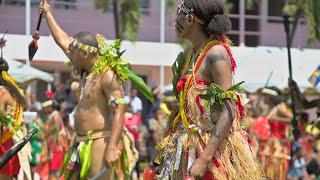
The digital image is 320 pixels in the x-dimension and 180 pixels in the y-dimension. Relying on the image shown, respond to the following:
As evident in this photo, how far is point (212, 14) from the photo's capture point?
19.5 feet

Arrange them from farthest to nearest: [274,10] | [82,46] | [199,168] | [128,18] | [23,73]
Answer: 1. [274,10]
2. [128,18]
3. [23,73]
4. [82,46]
5. [199,168]

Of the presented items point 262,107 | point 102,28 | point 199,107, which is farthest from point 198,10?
point 102,28

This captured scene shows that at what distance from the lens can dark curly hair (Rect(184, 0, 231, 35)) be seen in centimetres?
592

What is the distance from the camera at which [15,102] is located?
413 inches

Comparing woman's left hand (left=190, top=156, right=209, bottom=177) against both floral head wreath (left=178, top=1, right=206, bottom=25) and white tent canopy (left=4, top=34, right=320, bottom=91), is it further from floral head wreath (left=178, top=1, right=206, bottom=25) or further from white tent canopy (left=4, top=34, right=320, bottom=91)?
white tent canopy (left=4, top=34, right=320, bottom=91)

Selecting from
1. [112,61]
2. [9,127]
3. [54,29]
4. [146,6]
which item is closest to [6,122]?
[9,127]

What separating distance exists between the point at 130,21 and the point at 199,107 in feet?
Answer: 66.7

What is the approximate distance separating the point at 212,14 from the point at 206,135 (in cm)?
71

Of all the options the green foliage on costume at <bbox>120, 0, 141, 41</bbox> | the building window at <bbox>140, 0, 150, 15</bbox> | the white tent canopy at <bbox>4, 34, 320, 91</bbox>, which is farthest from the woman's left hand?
the building window at <bbox>140, 0, 150, 15</bbox>

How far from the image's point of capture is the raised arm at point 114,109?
314 inches

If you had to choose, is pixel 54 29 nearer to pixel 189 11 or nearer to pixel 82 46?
pixel 82 46

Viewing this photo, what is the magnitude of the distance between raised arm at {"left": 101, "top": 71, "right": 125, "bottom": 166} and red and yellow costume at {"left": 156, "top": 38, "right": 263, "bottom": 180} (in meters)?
1.92

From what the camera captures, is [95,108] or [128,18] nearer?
[95,108]

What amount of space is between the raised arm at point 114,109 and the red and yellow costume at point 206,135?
192cm
